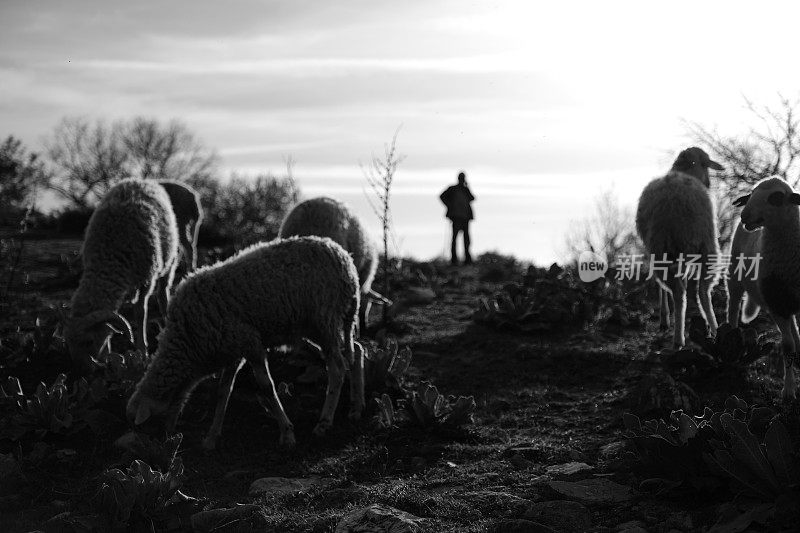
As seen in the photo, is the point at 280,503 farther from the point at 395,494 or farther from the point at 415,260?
the point at 415,260

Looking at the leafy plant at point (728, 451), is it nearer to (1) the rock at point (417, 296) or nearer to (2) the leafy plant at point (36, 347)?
(2) the leafy plant at point (36, 347)

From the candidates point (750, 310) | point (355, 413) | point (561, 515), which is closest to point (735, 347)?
point (750, 310)

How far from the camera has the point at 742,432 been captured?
4.66 metres

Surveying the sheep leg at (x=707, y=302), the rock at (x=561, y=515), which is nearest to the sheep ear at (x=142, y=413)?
the rock at (x=561, y=515)

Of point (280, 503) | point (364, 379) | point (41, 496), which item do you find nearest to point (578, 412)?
point (364, 379)

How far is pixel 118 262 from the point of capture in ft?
30.5

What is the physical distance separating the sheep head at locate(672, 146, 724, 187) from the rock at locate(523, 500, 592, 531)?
691 cm

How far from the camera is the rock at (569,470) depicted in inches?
231

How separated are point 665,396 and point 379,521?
3.27 metres

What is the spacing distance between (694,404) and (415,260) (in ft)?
40.7

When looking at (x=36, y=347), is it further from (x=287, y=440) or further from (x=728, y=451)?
(x=728, y=451)

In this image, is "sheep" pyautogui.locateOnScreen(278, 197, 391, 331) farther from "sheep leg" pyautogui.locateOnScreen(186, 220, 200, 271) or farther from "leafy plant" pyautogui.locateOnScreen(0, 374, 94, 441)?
"sheep leg" pyautogui.locateOnScreen(186, 220, 200, 271)

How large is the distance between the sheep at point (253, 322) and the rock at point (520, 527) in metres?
2.55

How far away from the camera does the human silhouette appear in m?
19.4
